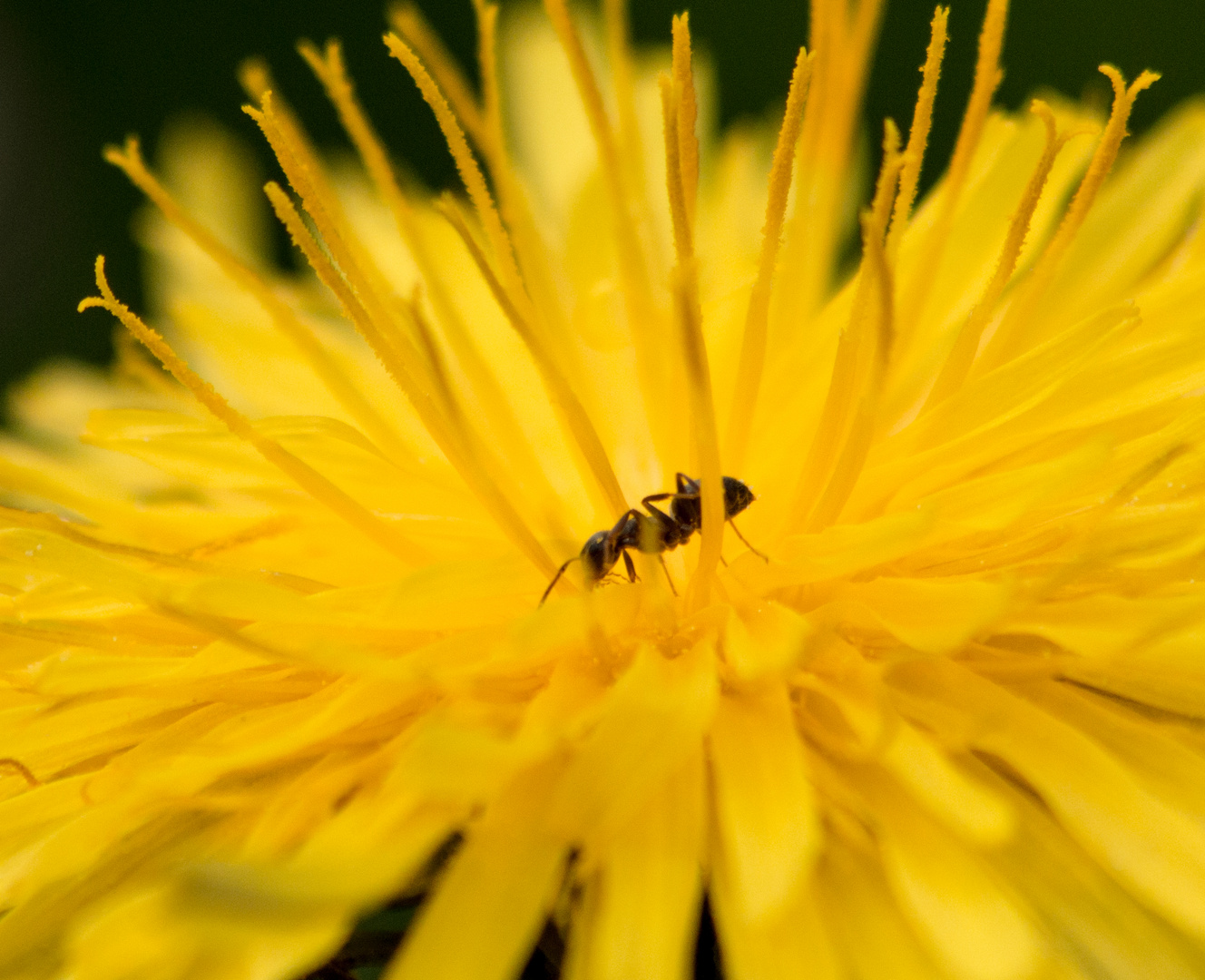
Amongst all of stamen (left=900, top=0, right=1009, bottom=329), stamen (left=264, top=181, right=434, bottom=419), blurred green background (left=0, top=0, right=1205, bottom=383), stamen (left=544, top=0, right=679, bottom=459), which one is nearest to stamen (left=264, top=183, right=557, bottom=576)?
stamen (left=264, top=181, right=434, bottom=419)

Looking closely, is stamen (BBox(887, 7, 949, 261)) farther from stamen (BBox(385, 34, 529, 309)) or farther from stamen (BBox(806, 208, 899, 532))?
stamen (BBox(385, 34, 529, 309))

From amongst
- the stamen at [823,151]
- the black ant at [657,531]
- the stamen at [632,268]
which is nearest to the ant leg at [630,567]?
the black ant at [657,531]

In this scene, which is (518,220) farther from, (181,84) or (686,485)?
(181,84)

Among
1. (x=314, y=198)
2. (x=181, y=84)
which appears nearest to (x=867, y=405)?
(x=314, y=198)

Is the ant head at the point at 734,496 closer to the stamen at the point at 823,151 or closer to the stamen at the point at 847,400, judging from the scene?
the stamen at the point at 847,400

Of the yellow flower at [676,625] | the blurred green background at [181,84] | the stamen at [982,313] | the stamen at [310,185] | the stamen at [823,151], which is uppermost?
the blurred green background at [181,84]
